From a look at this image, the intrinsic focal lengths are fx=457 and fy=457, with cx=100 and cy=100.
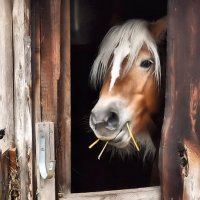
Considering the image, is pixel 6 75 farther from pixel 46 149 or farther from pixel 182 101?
pixel 182 101

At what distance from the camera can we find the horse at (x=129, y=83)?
2033 millimetres

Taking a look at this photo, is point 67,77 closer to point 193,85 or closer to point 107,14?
point 193,85

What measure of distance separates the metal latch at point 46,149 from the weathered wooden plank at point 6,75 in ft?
0.45

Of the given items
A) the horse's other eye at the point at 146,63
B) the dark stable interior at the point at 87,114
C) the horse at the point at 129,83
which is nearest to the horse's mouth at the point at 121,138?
the horse at the point at 129,83

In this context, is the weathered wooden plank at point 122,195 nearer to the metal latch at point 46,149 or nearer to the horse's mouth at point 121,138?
the metal latch at point 46,149

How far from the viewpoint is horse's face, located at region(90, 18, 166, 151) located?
2.01 metres

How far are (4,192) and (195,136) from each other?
79 cm

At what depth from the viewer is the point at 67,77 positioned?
6.11ft

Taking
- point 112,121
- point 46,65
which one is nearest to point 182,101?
point 112,121

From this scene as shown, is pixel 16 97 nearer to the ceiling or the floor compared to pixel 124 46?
nearer to the floor

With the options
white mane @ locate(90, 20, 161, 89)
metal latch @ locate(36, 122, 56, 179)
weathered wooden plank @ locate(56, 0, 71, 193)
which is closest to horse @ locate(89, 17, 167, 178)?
white mane @ locate(90, 20, 161, 89)

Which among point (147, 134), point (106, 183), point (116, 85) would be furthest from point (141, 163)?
point (116, 85)

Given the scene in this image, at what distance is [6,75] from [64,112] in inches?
10.8

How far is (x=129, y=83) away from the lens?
7.04ft
